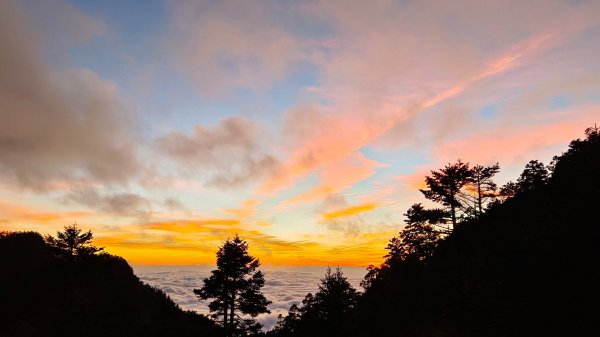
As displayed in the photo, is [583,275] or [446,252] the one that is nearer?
[583,275]

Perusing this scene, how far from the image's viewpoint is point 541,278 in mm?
10742

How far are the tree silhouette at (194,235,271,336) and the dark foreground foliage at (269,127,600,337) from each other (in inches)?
391

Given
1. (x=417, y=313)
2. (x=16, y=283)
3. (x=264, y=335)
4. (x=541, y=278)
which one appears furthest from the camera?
(x=264, y=335)

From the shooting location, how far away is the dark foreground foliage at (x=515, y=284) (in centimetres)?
993

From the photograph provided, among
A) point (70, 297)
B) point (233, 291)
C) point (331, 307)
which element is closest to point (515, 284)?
point (331, 307)

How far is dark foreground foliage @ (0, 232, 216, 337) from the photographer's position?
80.4 feet

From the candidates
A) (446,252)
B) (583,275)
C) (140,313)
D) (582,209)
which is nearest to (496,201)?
(446,252)

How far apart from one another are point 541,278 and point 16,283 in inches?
1408

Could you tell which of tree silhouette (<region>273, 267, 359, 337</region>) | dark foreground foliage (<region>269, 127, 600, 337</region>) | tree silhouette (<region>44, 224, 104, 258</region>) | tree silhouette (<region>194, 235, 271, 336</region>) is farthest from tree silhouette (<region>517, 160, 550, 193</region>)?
tree silhouette (<region>44, 224, 104, 258</region>)

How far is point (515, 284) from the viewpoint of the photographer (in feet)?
38.5

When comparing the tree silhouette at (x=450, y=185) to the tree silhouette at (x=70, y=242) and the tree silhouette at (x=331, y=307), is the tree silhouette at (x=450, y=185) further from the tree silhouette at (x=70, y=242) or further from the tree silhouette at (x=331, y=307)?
the tree silhouette at (x=70, y=242)

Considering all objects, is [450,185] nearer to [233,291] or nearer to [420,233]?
[420,233]

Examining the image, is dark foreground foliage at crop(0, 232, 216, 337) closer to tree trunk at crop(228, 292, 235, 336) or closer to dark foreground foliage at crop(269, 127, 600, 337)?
tree trunk at crop(228, 292, 235, 336)

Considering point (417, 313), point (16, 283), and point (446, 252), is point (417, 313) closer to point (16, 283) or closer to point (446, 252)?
point (446, 252)
